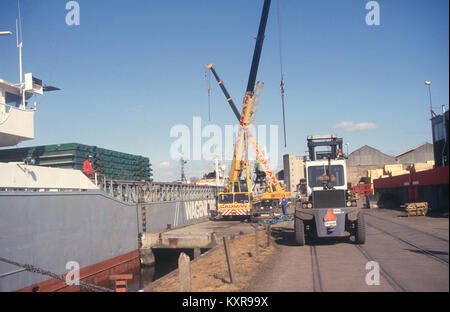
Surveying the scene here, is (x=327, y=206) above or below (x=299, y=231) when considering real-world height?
above

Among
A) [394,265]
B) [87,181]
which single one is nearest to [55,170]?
[87,181]

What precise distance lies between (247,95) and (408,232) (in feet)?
56.0

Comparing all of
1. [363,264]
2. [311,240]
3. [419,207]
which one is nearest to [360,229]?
[311,240]

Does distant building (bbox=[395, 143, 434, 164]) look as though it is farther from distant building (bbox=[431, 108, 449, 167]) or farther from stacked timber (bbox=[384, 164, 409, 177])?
distant building (bbox=[431, 108, 449, 167])

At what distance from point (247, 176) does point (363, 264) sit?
18.6 m

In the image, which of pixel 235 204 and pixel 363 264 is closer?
pixel 363 264

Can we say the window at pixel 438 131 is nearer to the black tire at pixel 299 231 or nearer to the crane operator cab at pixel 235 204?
the black tire at pixel 299 231

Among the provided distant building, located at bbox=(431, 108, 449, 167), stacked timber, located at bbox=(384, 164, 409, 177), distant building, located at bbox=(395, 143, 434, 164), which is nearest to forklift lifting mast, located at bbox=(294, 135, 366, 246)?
distant building, located at bbox=(431, 108, 449, 167)

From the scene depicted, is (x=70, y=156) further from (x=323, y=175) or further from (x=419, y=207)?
(x=419, y=207)

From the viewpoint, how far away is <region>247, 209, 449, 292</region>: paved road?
7.81 m

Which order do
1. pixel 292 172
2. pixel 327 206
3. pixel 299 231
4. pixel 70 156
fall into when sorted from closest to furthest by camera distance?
1. pixel 327 206
2. pixel 299 231
3. pixel 70 156
4. pixel 292 172

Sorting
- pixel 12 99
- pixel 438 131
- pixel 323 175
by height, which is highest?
pixel 12 99

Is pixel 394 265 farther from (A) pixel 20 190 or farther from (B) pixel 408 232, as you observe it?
(A) pixel 20 190

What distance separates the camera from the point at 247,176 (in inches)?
1125
